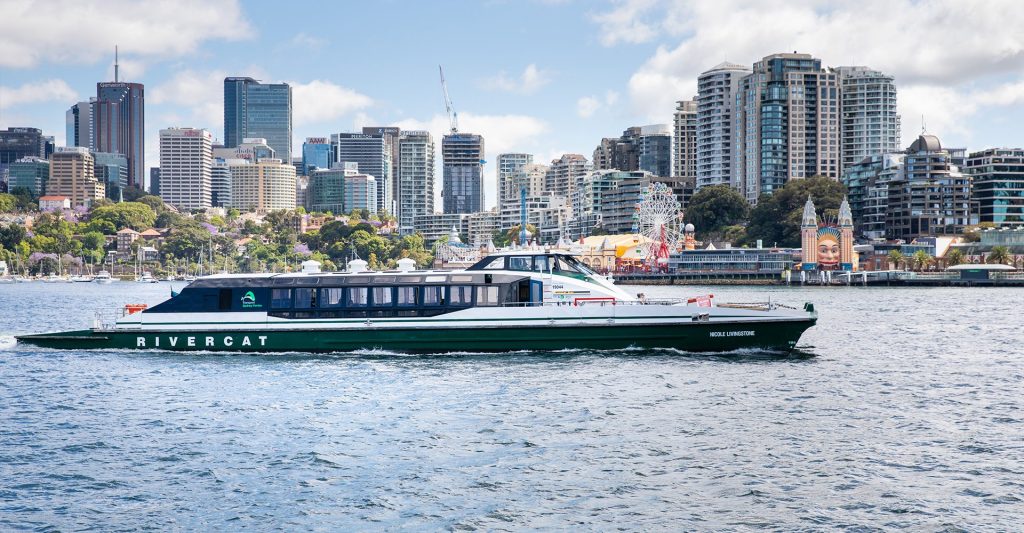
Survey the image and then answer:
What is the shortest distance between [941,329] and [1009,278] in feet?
302

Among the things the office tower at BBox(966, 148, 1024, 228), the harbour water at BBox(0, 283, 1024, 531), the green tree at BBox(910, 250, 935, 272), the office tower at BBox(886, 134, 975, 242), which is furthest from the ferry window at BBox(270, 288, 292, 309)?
the office tower at BBox(966, 148, 1024, 228)

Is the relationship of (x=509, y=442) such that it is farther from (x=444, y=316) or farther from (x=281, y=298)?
(x=281, y=298)

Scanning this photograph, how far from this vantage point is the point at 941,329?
58031 millimetres

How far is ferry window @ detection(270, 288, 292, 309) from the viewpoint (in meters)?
40.1

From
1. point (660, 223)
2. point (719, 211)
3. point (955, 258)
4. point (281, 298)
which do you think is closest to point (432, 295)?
point (281, 298)

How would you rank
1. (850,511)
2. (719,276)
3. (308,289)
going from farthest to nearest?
(719,276) < (308,289) < (850,511)

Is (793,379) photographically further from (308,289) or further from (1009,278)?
(1009,278)

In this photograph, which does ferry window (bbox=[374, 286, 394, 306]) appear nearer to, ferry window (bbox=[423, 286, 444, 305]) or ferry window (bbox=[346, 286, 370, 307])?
ferry window (bbox=[346, 286, 370, 307])

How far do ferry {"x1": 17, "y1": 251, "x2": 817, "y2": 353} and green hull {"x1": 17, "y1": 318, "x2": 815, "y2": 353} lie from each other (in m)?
0.04

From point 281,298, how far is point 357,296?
3024 millimetres

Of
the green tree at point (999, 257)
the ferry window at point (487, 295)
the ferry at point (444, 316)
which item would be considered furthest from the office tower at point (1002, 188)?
the ferry window at point (487, 295)

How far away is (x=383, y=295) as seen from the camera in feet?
130

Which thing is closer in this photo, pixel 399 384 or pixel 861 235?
pixel 399 384

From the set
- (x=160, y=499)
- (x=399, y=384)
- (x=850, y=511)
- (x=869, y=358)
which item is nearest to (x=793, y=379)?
(x=869, y=358)
